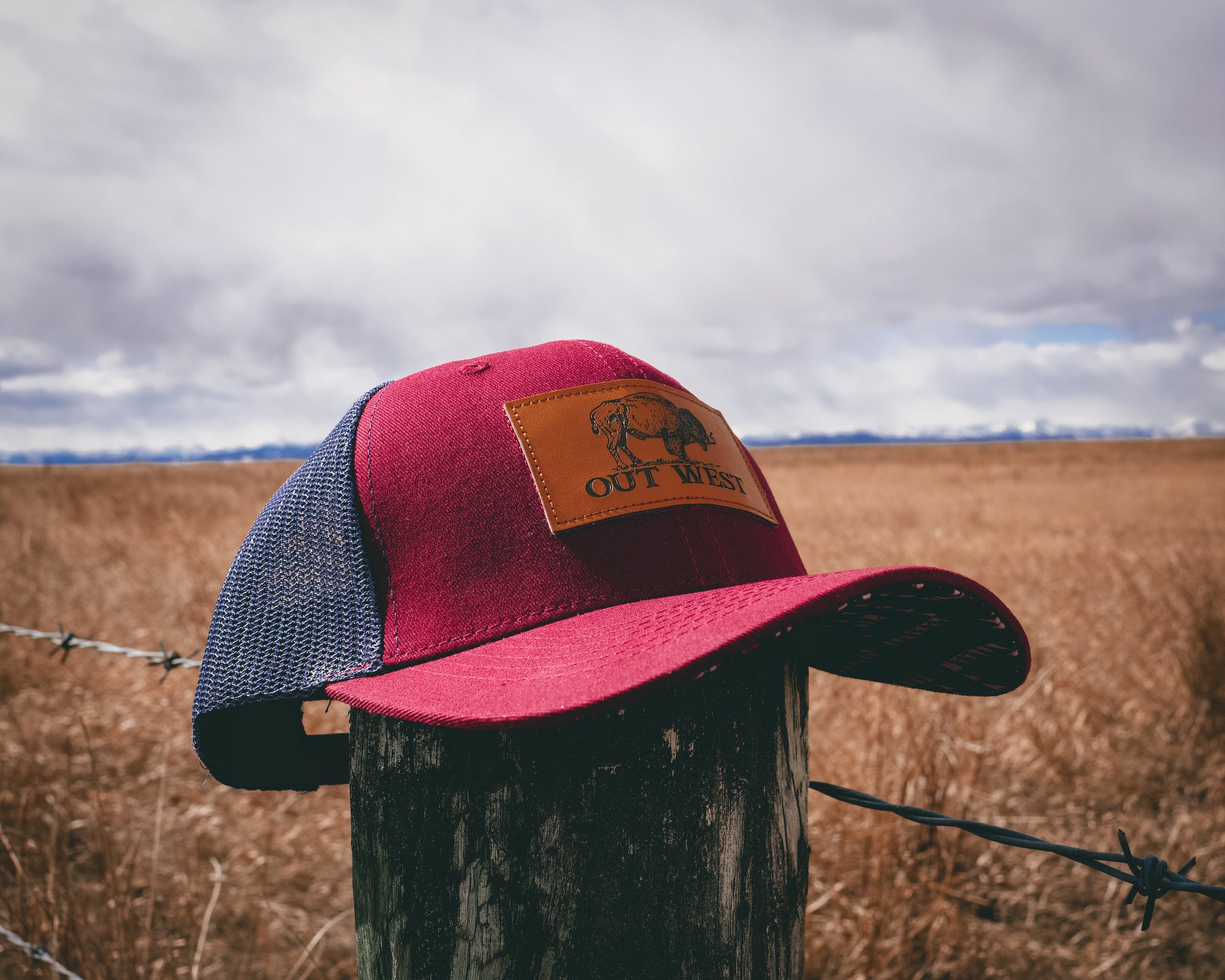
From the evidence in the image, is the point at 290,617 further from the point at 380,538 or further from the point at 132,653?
the point at 132,653

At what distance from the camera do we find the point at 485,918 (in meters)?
0.71

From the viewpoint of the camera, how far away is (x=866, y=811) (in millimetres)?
2734

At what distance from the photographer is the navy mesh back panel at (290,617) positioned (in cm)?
85

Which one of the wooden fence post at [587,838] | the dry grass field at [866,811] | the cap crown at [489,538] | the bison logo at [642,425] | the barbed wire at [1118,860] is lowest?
the dry grass field at [866,811]

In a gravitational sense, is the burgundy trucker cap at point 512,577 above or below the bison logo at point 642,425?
below

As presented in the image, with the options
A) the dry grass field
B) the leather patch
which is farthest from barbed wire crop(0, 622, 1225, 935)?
the dry grass field

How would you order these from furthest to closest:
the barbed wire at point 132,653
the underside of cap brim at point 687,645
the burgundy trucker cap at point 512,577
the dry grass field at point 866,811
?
the dry grass field at point 866,811 → the barbed wire at point 132,653 → the burgundy trucker cap at point 512,577 → the underside of cap brim at point 687,645

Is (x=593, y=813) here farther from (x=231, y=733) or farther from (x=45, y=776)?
(x=45, y=776)

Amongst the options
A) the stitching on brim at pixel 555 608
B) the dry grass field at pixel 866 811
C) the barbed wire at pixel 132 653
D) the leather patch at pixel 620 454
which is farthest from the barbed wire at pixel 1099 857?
the dry grass field at pixel 866 811

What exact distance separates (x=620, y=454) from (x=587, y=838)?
456mm

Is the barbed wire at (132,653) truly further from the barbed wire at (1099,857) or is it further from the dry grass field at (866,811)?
the barbed wire at (1099,857)

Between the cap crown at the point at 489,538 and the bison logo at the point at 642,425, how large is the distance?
0.01 metres

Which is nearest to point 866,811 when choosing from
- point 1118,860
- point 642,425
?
point 1118,860

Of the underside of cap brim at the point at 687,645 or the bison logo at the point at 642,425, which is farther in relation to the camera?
the bison logo at the point at 642,425
